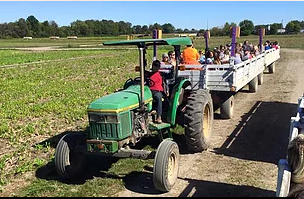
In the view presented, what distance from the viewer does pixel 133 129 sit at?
536cm

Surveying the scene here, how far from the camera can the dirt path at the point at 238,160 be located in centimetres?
507

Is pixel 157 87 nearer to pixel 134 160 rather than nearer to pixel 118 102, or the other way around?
pixel 118 102

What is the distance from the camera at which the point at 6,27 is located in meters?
108

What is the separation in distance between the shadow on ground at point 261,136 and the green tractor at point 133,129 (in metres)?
0.83

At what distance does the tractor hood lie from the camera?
4.96 m

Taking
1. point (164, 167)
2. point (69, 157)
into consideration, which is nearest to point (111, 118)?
point (164, 167)

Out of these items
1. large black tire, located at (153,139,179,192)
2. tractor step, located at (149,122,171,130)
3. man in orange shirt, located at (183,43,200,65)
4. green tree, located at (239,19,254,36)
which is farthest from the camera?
green tree, located at (239,19,254,36)

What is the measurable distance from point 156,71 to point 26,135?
353 centimetres

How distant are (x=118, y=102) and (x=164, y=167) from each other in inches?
45.1

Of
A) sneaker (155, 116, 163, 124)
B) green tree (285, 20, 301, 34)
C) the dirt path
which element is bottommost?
the dirt path

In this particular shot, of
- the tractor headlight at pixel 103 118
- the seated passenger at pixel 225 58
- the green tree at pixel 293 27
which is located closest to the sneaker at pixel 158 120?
the tractor headlight at pixel 103 118

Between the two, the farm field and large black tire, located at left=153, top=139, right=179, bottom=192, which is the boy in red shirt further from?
the farm field

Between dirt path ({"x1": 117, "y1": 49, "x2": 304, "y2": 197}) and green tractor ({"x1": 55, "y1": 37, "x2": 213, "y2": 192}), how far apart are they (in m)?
0.36

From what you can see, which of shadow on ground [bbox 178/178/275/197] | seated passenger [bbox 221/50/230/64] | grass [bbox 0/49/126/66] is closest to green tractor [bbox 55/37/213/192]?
shadow on ground [bbox 178/178/275/197]
